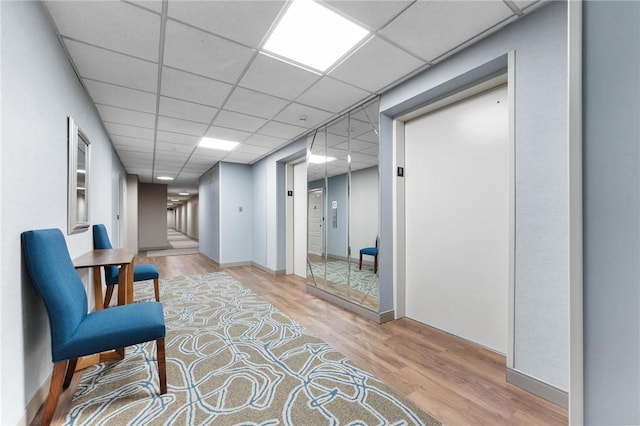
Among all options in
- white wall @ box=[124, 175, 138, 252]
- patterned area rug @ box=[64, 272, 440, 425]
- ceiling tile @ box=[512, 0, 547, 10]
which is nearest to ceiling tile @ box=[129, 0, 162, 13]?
ceiling tile @ box=[512, 0, 547, 10]

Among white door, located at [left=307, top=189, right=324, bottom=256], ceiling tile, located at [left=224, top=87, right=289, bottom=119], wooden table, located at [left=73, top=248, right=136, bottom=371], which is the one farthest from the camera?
white door, located at [left=307, top=189, right=324, bottom=256]

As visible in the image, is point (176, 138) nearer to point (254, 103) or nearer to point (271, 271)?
point (254, 103)

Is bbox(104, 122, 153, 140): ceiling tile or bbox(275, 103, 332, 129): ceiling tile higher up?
bbox(275, 103, 332, 129): ceiling tile

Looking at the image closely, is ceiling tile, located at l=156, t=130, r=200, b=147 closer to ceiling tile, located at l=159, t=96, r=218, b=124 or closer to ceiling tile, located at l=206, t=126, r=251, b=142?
ceiling tile, located at l=206, t=126, r=251, b=142

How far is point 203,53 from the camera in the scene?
2.22m

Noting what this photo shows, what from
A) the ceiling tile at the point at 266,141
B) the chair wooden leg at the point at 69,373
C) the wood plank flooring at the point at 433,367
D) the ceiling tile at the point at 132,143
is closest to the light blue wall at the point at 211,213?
the ceiling tile at the point at 132,143

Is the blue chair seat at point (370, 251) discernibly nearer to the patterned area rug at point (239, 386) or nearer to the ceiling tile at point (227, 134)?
the patterned area rug at point (239, 386)

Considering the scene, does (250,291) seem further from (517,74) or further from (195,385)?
(517,74)

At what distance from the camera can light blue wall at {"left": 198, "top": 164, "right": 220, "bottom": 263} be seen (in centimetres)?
661

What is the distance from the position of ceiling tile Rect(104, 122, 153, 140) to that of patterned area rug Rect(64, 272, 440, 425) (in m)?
3.08

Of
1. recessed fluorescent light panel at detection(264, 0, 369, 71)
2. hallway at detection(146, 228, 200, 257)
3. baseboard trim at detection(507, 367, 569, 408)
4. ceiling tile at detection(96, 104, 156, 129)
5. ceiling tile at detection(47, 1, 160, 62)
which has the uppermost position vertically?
recessed fluorescent light panel at detection(264, 0, 369, 71)

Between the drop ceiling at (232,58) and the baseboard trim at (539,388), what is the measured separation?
2.48m

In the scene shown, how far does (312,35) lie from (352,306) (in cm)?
299

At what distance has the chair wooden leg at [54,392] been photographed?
1428 mm
